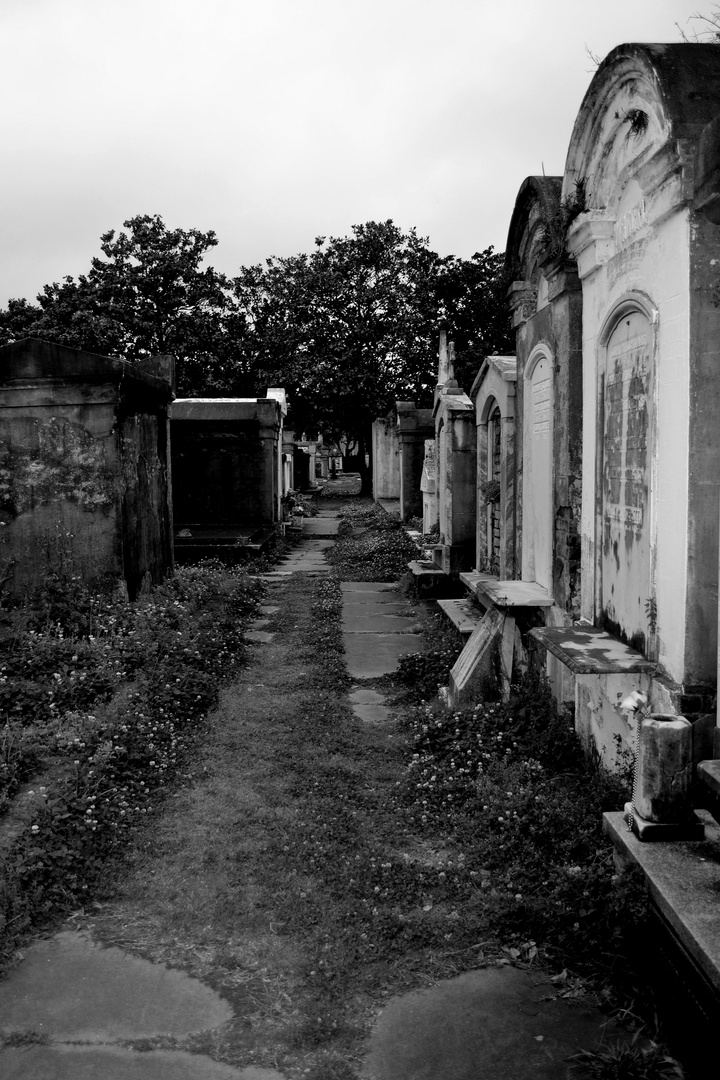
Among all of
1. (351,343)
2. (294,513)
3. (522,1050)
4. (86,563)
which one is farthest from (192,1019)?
(351,343)

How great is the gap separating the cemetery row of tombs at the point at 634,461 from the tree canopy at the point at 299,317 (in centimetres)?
1810

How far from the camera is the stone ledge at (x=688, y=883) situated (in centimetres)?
249

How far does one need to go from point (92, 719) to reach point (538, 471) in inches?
139

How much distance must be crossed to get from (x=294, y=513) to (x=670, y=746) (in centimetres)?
1858

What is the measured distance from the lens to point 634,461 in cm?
443

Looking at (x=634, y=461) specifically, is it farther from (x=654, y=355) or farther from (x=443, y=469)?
(x=443, y=469)

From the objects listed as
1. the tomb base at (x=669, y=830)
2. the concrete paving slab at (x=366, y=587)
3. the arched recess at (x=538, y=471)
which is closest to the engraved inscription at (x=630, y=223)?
the arched recess at (x=538, y=471)

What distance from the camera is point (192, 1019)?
9.34 feet

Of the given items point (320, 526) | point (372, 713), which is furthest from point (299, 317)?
point (372, 713)

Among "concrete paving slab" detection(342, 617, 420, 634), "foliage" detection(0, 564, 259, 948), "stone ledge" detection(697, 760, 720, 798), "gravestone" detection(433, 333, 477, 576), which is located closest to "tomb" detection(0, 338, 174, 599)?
"foliage" detection(0, 564, 259, 948)

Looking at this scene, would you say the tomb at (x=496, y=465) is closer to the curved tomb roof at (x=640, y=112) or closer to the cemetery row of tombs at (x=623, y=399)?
the cemetery row of tombs at (x=623, y=399)

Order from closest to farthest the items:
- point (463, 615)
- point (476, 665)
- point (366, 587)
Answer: point (476, 665) → point (463, 615) → point (366, 587)

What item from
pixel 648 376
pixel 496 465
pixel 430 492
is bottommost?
pixel 430 492

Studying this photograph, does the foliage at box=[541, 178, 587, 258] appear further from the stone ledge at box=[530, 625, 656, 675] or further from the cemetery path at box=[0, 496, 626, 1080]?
the cemetery path at box=[0, 496, 626, 1080]
